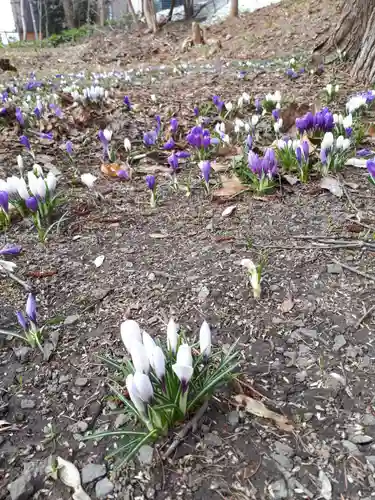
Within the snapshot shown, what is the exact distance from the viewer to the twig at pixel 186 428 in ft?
3.59

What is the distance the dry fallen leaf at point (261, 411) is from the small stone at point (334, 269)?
75cm

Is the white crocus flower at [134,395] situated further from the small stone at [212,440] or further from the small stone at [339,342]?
the small stone at [339,342]

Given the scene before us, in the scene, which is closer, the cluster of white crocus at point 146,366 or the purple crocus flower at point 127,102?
the cluster of white crocus at point 146,366

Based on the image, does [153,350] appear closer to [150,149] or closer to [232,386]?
[232,386]

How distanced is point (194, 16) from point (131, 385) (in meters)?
18.5

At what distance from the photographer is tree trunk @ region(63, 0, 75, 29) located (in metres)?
19.2

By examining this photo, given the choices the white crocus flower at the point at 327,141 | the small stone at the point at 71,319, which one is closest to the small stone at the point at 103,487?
the small stone at the point at 71,319

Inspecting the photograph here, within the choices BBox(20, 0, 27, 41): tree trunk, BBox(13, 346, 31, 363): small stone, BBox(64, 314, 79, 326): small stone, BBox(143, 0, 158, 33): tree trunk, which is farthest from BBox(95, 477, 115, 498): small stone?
BBox(20, 0, 27, 41): tree trunk

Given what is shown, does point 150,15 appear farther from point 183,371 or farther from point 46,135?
point 183,371

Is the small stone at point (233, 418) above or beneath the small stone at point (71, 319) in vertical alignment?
beneath

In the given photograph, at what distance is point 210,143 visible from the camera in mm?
2916

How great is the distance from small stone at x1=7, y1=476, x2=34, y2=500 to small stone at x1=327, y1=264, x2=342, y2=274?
1.30m

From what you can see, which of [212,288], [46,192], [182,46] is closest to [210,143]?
[46,192]

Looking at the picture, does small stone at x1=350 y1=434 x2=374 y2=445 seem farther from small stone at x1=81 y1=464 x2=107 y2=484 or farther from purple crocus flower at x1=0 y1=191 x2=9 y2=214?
purple crocus flower at x1=0 y1=191 x2=9 y2=214
